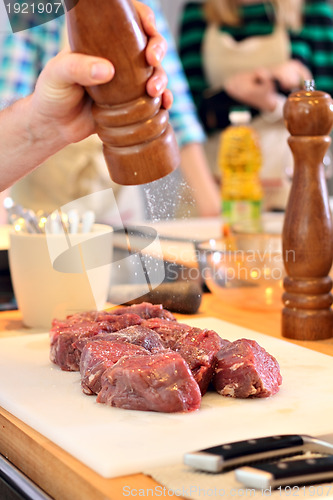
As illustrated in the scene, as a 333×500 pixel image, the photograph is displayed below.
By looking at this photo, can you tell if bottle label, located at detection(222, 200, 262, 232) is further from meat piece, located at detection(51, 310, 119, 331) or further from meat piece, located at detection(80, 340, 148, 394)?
meat piece, located at detection(80, 340, 148, 394)

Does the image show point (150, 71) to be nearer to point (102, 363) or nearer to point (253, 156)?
point (102, 363)

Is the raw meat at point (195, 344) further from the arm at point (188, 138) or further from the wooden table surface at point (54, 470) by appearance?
the arm at point (188, 138)

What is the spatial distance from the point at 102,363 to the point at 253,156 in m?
1.94

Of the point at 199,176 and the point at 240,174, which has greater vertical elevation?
the point at 240,174

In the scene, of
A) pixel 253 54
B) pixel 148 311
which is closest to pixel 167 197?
pixel 148 311

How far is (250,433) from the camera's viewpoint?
782 mm

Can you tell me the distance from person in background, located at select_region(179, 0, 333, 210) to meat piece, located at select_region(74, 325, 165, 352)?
8.78 feet

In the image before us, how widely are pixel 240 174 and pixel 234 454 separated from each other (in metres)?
2.01

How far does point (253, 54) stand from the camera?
391cm

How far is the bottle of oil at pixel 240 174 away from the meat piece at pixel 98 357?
1.29 meters

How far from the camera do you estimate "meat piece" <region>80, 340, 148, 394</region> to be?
2.93 feet

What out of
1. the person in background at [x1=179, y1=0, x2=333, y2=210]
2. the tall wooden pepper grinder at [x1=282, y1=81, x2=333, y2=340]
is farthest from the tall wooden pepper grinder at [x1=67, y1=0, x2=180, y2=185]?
the person in background at [x1=179, y1=0, x2=333, y2=210]

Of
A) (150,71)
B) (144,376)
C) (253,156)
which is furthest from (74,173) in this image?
(144,376)

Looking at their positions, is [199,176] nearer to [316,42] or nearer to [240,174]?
[240,174]
